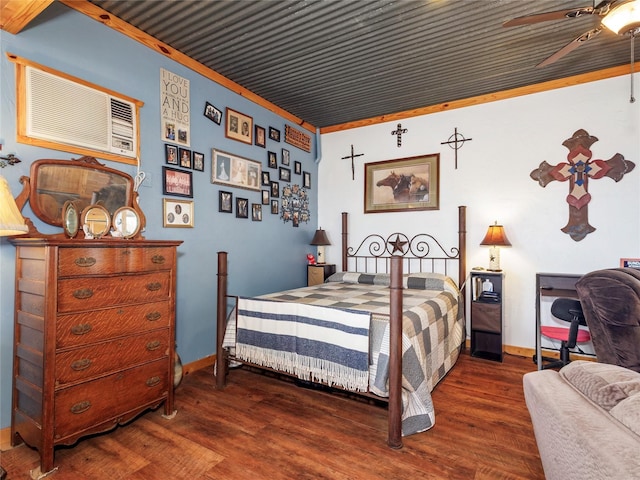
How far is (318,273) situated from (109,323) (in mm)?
2750

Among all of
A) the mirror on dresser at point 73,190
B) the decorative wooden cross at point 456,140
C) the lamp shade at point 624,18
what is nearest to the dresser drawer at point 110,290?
the mirror on dresser at point 73,190

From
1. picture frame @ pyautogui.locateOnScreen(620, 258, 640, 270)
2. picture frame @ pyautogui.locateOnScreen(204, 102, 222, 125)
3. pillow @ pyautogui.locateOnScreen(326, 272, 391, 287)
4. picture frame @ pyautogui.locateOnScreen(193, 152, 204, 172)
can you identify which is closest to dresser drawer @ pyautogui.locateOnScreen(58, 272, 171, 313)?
picture frame @ pyautogui.locateOnScreen(193, 152, 204, 172)

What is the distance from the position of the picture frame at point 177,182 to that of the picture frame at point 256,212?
799 millimetres

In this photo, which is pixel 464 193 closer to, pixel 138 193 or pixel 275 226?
pixel 275 226

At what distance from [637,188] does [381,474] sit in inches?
134

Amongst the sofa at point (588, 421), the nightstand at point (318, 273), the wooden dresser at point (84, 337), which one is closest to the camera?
the sofa at point (588, 421)

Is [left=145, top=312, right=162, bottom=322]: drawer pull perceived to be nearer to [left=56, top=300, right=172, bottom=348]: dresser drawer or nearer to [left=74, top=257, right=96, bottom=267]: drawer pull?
[left=56, top=300, right=172, bottom=348]: dresser drawer

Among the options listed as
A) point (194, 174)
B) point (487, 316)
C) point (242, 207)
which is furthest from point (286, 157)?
point (487, 316)

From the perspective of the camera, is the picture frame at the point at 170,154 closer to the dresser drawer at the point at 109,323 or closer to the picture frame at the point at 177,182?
the picture frame at the point at 177,182

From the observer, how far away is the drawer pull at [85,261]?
1.78 meters

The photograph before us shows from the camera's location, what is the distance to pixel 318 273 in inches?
173

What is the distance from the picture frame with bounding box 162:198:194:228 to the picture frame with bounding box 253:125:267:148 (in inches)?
45.5

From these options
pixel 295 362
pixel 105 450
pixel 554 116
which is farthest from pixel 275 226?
pixel 554 116

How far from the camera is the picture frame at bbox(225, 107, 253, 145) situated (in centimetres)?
342
